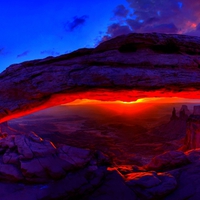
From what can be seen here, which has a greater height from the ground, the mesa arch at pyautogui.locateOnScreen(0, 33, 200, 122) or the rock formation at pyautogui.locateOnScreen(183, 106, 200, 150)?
the mesa arch at pyautogui.locateOnScreen(0, 33, 200, 122)

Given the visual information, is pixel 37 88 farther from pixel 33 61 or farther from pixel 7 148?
pixel 7 148

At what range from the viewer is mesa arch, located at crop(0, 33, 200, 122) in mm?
7844

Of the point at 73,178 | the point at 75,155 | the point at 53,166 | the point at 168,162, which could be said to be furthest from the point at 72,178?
the point at 168,162

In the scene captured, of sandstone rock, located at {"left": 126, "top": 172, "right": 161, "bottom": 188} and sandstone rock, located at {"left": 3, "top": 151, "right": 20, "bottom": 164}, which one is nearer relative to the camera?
sandstone rock, located at {"left": 126, "top": 172, "right": 161, "bottom": 188}

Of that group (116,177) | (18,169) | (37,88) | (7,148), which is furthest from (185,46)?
(7,148)

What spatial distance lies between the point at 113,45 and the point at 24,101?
211 inches

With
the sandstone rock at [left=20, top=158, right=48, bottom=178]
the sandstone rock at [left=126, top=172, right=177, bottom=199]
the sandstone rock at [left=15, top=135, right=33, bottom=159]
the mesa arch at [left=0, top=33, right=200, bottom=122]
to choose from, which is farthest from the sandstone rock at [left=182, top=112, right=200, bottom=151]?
the sandstone rock at [left=15, top=135, right=33, bottom=159]

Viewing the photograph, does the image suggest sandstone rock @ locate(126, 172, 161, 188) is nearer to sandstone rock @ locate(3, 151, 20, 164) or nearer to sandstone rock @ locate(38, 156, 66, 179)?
sandstone rock @ locate(38, 156, 66, 179)

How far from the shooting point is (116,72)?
7801 mm

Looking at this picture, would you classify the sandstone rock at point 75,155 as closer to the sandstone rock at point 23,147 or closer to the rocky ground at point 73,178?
the rocky ground at point 73,178

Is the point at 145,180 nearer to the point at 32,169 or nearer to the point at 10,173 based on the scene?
the point at 32,169

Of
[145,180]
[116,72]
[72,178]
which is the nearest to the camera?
[72,178]

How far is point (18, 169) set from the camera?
634cm

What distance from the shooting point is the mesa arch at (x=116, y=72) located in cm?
784
